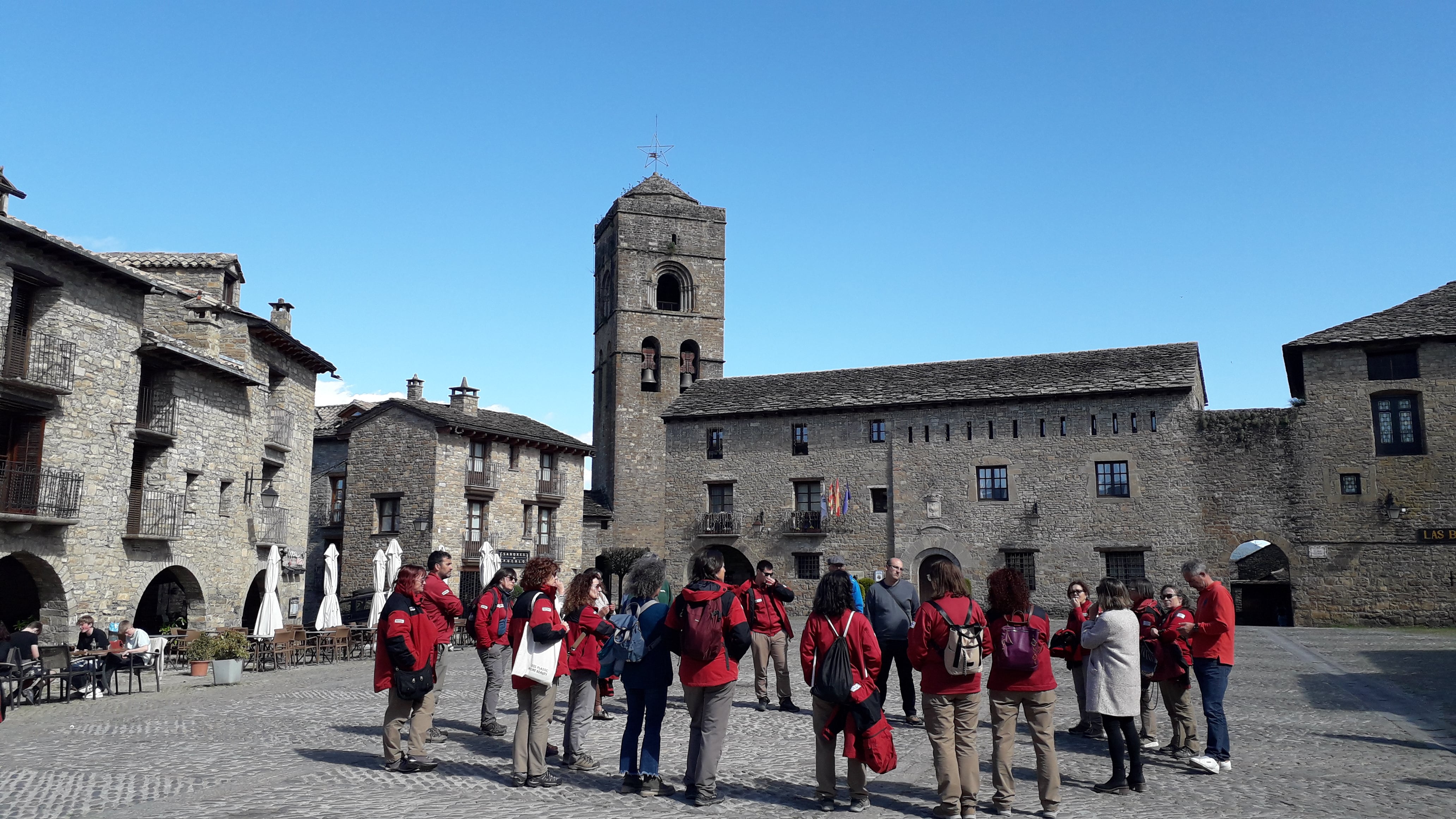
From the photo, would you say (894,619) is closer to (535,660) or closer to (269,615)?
(535,660)

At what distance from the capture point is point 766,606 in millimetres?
11383

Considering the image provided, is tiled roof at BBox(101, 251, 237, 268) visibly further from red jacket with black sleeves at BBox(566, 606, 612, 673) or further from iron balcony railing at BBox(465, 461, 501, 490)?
red jacket with black sleeves at BBox(566, 606, 612, 673)

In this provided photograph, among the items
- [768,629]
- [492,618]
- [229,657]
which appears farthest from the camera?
[229,657]

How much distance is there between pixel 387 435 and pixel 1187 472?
27379mm

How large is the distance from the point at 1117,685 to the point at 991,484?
93.8 ft

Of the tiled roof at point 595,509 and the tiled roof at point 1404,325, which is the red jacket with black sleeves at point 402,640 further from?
the tiled roof at point 595,509

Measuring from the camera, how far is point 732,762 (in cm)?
880

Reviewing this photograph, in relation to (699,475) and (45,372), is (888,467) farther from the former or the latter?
A: (45,372)

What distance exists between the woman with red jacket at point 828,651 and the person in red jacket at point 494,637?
3381mm

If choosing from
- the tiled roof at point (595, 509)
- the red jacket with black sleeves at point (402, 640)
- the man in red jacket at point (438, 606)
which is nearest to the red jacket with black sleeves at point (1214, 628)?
the man in red jacket at point (438, 606)

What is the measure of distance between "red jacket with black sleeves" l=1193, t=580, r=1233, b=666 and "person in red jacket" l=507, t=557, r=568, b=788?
522 cm

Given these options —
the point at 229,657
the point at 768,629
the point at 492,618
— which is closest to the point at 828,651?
the point at 492,618

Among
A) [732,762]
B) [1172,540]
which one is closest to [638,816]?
[732,762]

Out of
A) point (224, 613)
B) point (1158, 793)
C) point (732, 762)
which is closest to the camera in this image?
point (1158, 793)
